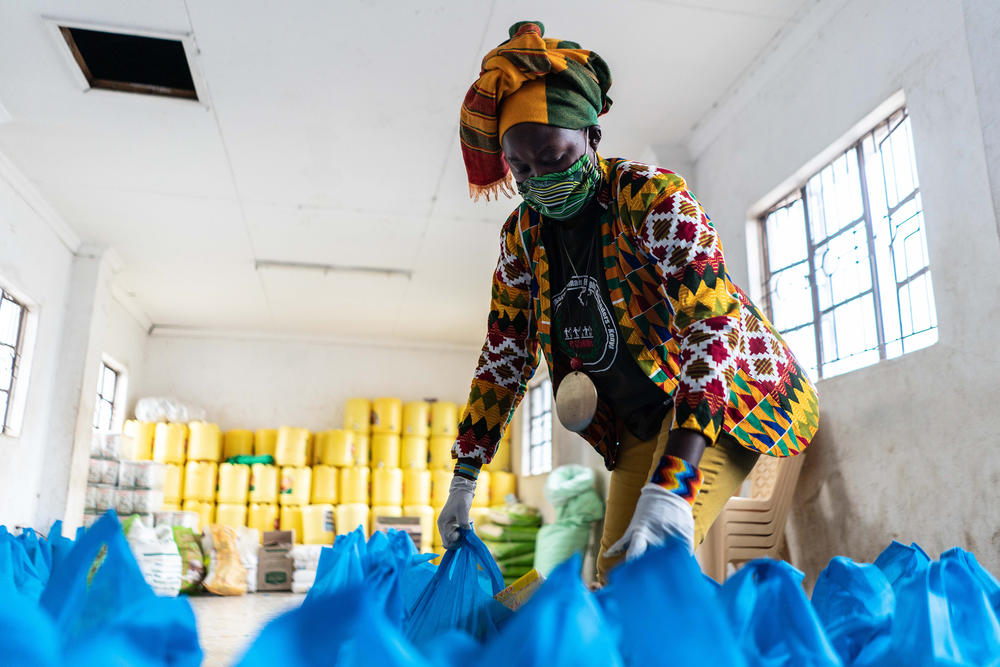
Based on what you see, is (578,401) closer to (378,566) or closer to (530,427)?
(378,566)

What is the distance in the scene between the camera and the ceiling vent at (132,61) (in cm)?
350

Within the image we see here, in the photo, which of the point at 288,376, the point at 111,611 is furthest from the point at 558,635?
the point at 288,376

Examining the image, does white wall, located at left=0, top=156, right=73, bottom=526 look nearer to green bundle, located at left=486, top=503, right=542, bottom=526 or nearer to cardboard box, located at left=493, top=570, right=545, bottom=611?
green bundle, located at left=486, top=503, right=542, bottom=526

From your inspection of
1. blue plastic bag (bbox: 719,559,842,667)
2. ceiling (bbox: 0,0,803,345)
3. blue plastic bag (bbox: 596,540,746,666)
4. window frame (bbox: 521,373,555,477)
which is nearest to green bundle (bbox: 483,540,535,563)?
window frame (bbox: 521,373,555,477)

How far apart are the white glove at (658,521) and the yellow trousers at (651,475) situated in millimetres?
65

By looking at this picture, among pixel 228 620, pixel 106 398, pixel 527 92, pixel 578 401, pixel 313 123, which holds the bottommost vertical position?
pixel 228 620

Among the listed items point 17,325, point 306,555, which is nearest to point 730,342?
point 17,325

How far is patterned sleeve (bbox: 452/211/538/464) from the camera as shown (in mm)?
1435

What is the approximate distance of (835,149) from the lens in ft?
10.2

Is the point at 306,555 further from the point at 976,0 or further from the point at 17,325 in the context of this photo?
the point at 976,0

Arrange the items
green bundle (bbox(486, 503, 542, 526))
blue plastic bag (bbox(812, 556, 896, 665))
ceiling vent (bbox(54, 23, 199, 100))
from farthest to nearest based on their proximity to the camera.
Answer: green bundle (bbox(486, 503, 542, 526))
ceiling vent (bbox(54, 23, 199, 100))
blue plastic bag (bbox(812, 556, 896, 665))

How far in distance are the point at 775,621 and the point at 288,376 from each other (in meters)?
8.48

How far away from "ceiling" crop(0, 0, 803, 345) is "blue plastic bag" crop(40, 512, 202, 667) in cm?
297

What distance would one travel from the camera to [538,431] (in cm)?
826
